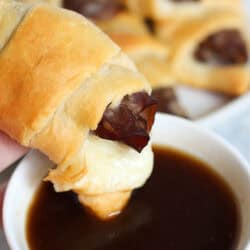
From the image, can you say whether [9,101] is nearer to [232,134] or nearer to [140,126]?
[140,126]

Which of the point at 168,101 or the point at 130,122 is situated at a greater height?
the point at 130,122

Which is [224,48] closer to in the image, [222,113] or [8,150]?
[222,113]

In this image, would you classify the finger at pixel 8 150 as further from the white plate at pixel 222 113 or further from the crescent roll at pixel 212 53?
the crescent roll at pixel 212 53

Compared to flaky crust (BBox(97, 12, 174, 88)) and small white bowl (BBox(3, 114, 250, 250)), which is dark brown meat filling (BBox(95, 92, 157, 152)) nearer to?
small white bowl (BBox(3, 114, 250, 250))

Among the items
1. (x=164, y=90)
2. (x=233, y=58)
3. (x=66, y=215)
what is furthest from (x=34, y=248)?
(x=233, y=58)

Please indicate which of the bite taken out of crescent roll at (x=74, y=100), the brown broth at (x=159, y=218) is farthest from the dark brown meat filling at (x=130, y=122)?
the brown broth at (x=159, y=218)

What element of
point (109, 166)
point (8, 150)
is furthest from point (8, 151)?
point (109, 166)

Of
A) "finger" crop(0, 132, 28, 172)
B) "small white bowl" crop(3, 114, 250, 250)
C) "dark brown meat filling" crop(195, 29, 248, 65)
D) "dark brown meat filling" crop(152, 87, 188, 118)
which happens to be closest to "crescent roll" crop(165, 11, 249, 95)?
"dark brown meat filling" crop(195, 29, 248, 65)
